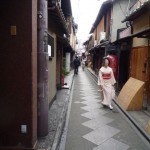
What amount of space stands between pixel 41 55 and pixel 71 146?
2191mm

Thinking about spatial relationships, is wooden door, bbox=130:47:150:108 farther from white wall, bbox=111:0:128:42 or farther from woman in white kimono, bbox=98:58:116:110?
white wall, bbox=111:0:128:42

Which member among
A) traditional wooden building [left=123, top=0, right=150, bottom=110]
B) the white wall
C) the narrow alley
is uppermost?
the white wall

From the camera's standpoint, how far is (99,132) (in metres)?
6.25

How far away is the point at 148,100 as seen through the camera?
378 inches

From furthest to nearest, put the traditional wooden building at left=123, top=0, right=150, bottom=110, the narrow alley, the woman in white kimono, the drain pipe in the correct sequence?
the traditional wooden building at left=123, top=0, right=150, bottom=110
the woman in white kimono
the narrow alley
the drain pipe

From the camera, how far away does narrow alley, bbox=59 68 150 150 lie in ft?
17.6

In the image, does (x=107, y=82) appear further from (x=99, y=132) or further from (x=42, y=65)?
(x=42, y=65)

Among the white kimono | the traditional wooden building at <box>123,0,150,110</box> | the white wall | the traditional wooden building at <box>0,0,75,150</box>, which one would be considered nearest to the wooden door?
the traditional wooden building at <box>123,0,150,110</box>

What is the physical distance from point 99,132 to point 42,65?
2549mm

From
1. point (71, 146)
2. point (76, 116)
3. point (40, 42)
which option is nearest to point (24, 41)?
point (40, 42)

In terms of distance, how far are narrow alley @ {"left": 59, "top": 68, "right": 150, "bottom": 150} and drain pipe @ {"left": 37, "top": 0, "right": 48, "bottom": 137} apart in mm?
695

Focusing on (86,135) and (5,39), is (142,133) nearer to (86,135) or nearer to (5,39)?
(86,135)

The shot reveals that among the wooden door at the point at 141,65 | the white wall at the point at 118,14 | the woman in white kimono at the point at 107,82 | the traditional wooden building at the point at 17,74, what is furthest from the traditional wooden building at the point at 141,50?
the traditional wooden building at the point at 17,74

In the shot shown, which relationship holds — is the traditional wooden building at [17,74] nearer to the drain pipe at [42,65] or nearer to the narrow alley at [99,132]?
the drain pipe at [42,65]
